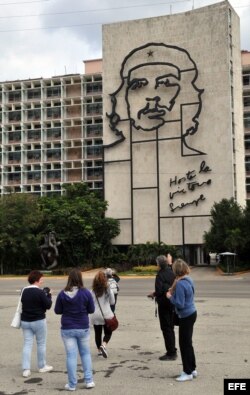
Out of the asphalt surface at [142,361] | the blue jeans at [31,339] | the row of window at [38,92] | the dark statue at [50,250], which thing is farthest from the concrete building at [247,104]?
the blue jeans at [31,339]

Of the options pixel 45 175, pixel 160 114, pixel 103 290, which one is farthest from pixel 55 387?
pixel 45 175

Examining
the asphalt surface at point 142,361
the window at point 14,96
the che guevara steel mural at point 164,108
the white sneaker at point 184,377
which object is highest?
the window at point 14,96

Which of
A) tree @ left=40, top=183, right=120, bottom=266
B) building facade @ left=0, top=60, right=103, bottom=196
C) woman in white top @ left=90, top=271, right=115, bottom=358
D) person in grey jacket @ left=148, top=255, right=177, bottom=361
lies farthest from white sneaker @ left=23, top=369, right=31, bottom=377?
building facade @ left=0, top=60, right=103, bottom=196

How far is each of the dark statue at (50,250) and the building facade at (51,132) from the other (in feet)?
144

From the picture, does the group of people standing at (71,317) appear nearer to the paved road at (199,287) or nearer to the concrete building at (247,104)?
the paved road at (199,287)

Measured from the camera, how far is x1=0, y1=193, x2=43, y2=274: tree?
1834 inches

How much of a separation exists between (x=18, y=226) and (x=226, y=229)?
18.8 metres

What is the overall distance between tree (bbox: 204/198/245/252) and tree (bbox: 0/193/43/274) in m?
16.3

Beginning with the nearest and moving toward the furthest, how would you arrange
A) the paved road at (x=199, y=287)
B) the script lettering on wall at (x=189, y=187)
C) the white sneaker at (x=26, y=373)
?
the white sneaker at (x=26, y=373)
the paved road at (x=199, y=287)
the script lettering on wall at (x=189, y=187)

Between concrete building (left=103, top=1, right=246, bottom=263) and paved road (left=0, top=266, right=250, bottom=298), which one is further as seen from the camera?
concrete building (left=103, top=1, right=246, bottom=263)

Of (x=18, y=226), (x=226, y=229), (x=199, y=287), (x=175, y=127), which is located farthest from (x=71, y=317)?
(x=175, y=127)

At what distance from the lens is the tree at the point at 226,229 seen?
41469 mm

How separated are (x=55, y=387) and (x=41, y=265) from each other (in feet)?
147

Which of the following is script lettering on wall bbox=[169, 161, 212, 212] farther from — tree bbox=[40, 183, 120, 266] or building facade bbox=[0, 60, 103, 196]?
building facade bbox=[0, 60, 103, 196]
